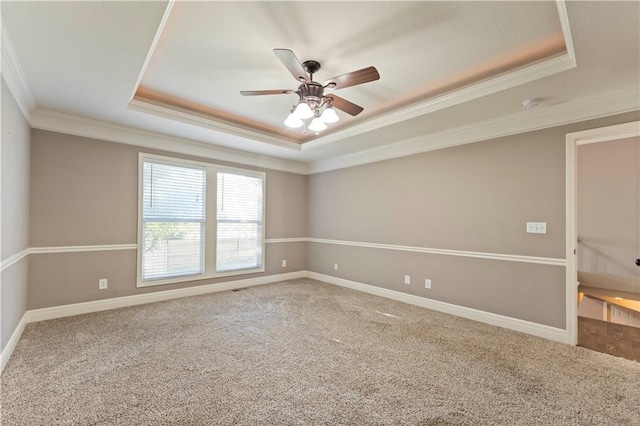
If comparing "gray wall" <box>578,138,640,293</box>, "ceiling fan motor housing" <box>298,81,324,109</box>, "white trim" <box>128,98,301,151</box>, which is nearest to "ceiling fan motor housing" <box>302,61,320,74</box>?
"ceiling fan motor housing" <box>298,81,324,109</box>

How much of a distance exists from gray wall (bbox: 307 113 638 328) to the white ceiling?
342mm

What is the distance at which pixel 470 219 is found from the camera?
3693mm

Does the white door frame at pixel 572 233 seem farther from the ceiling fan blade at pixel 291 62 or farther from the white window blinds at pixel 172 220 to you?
the white window blinds at pixel 172 220

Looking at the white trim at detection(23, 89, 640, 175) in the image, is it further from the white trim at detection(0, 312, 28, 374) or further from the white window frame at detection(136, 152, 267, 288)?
the white trim at detection(0, 312, 28, 374)

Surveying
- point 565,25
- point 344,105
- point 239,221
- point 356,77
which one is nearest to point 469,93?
point 565,25

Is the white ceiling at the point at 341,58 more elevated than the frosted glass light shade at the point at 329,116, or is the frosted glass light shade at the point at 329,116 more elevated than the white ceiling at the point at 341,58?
the white ceiling at the point at 341,58

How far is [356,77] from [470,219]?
2510mm

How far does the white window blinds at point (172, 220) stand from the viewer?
4129mm

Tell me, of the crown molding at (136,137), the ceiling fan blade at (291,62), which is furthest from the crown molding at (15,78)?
the ceiling fan blade at (291,62)

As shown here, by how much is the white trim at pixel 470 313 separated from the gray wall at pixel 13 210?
420 cm

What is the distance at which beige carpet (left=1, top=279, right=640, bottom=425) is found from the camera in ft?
5.90

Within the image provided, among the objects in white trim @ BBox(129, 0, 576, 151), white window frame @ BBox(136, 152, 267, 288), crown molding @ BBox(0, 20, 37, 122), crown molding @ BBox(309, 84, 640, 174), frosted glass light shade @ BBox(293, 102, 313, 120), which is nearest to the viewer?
crown molding @ BBox(0, 20, 37, 122)

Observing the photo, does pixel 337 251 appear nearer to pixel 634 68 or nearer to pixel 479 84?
pixel 479 84

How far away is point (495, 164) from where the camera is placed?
3479mm
